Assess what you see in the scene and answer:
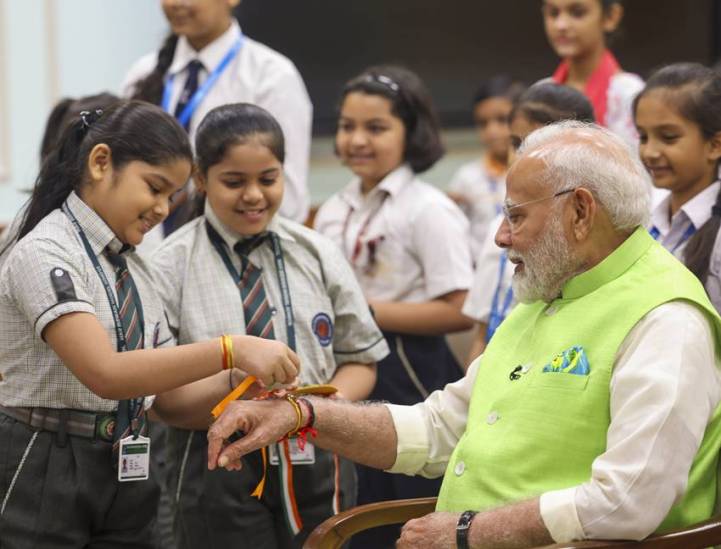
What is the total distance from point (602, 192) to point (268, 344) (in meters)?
0.71

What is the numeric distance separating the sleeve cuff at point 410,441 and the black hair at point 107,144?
727 millimetres

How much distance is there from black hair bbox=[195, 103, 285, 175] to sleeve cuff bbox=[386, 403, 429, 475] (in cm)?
72

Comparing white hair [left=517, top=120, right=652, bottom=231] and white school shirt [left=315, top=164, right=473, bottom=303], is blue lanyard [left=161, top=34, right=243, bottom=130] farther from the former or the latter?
white hair [left=517, top=120, right=652, bottom=231]

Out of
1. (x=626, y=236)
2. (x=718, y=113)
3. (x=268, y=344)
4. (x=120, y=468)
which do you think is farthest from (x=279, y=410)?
(x=718, y=113)

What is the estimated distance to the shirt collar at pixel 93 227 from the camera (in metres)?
2.47

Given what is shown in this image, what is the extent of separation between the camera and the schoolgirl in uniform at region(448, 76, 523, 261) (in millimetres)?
5566

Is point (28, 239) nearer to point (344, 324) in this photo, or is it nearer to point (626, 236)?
point (344, 324)

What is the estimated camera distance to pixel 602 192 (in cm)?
228

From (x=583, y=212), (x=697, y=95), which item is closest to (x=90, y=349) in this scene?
(x=583, y=212)

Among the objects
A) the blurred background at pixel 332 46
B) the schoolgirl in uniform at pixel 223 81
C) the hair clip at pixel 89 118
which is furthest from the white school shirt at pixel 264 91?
the blurred background at pixel 332 46

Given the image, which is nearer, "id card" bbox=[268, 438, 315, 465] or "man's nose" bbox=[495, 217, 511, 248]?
"man's nose" bbox=[495, 217, 511, 248]

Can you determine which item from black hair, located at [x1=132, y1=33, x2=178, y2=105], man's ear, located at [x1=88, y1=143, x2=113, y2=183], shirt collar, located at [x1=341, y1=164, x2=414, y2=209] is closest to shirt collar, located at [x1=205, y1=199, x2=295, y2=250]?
man's ear, located at [x1=88, y1=143, x2=113, y2=183]

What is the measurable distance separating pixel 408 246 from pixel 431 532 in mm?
1465

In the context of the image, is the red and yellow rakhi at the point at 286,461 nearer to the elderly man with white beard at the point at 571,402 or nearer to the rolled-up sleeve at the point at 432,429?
the elderly man with white beard at the point at 571,402
